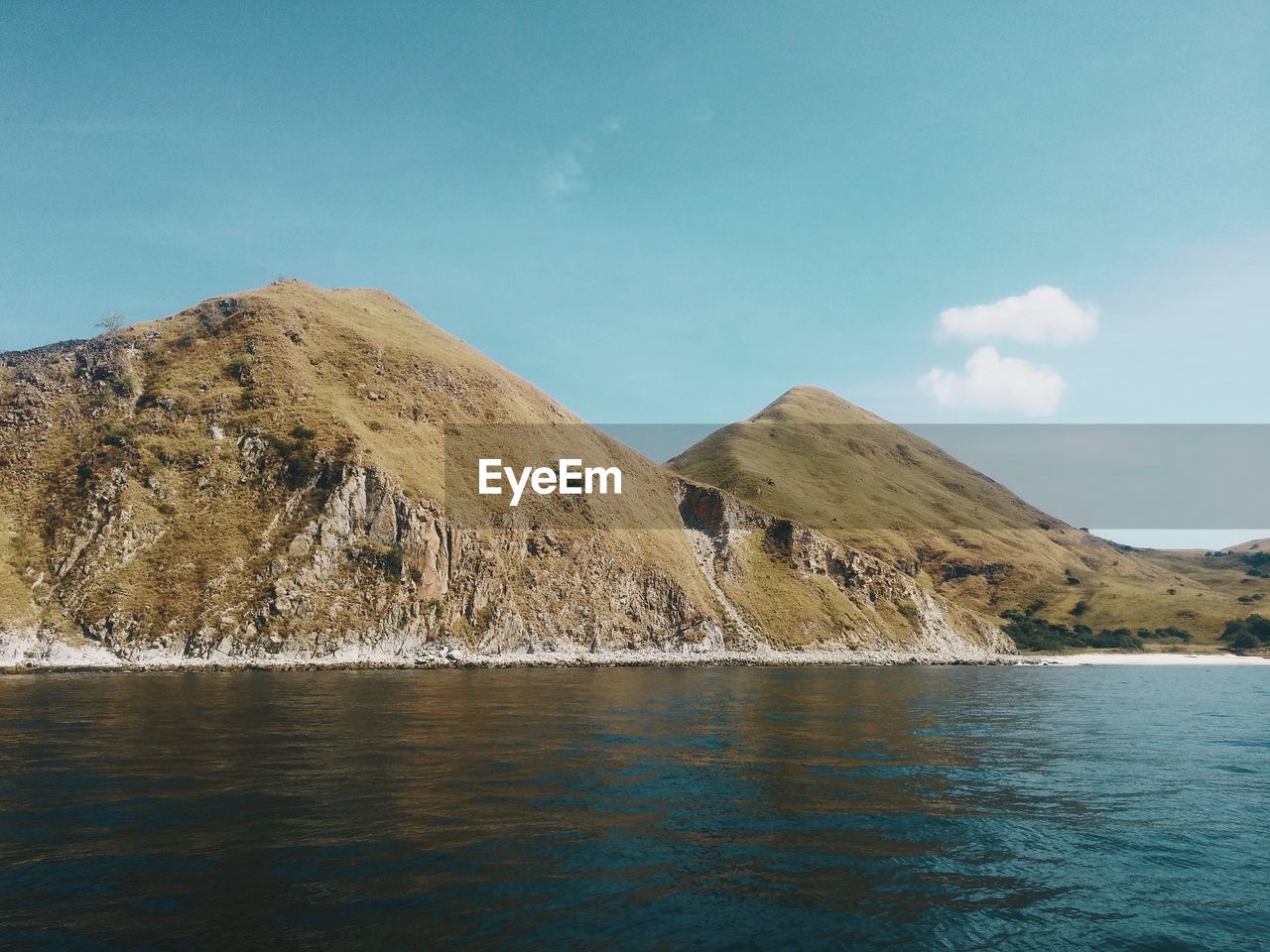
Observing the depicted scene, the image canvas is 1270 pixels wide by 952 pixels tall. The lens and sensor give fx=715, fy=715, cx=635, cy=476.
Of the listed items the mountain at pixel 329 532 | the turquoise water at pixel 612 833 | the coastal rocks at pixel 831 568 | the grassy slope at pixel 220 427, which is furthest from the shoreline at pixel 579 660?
the turquoise water at pixel 612 833

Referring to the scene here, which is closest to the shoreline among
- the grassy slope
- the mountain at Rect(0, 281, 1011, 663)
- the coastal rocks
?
the mountain at Rect(0, 281, 1011, 663)

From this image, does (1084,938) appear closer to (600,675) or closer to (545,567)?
(600,675)

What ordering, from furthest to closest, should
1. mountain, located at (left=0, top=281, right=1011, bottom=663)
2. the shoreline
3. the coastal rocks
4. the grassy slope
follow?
1. the coastal rocks
2. the grassy slope
3. mountain, located at (left=0, top=281, right=1011, bottom=663)
4. the shoreline

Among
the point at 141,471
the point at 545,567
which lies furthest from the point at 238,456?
the point at 545,567

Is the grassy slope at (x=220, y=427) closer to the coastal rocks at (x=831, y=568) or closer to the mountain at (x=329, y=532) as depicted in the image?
the mountain at (x=329, y=532)

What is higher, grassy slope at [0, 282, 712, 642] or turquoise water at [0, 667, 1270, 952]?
grassy slope at [0, 282, 712, 642]

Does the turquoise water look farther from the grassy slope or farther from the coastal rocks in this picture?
the coastal rocks
